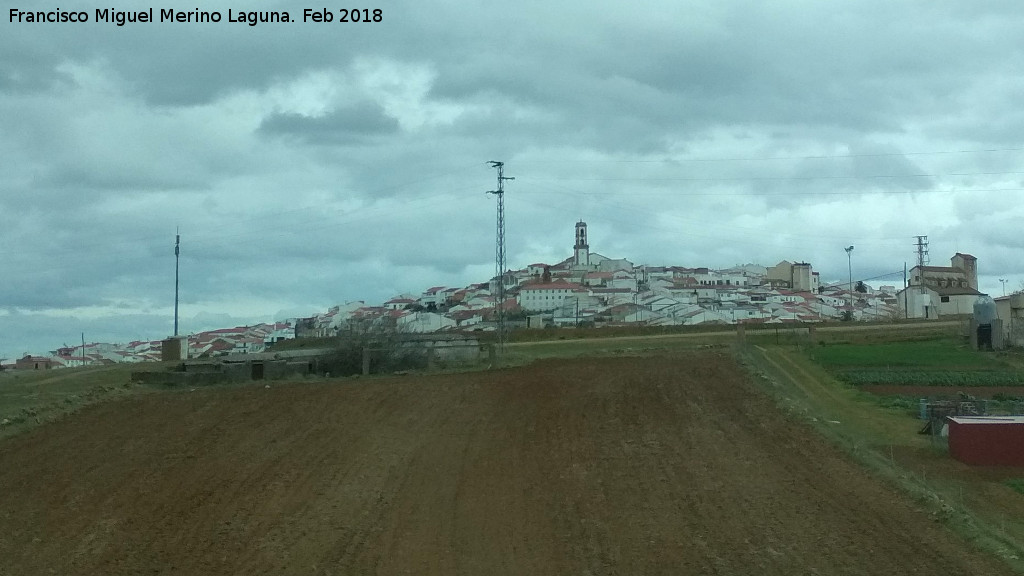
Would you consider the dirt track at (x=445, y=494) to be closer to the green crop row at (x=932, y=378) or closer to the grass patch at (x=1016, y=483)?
the grass patch at (x=1016, y=483)

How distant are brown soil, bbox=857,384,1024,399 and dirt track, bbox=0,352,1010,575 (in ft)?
47.1

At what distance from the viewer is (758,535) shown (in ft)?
44.7

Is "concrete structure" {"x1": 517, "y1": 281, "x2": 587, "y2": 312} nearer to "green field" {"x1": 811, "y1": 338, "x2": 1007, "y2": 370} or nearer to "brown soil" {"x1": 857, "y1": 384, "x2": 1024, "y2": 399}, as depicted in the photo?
"green field" {"x1": 811, "y1": 338, "x2": 1007, "y2": 370}

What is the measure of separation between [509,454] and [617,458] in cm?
213

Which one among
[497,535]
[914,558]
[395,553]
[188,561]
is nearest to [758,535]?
[914,558]

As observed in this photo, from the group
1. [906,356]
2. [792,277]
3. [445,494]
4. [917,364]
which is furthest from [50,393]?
[792,277]

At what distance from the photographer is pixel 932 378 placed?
41375 mm

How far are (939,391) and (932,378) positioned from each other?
125 inches

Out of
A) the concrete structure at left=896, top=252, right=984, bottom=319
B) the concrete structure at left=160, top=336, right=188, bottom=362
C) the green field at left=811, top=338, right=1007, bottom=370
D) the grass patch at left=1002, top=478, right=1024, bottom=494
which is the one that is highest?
the concrete structure at left=896, top=252, right=984, bottom=319

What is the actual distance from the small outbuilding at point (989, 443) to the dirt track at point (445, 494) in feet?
15.0

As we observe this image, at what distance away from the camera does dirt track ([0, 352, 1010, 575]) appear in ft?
41.3

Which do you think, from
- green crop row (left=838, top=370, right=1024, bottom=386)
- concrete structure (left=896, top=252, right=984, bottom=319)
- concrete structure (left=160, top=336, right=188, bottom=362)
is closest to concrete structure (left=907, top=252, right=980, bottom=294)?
concrete structure (left=896, top=252, right=984, bottom=319)

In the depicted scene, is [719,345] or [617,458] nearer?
[617,458]

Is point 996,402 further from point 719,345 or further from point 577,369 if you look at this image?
point 719,345
